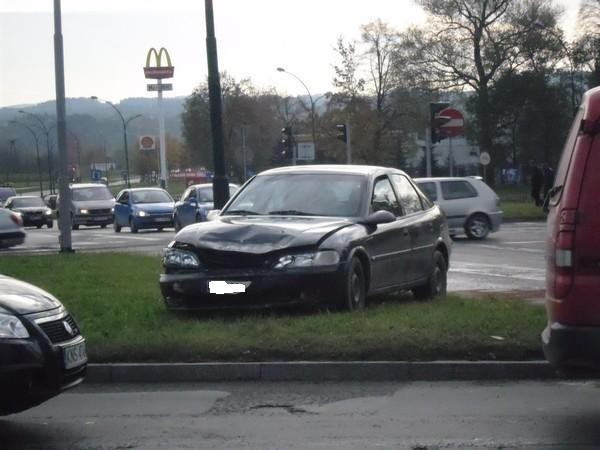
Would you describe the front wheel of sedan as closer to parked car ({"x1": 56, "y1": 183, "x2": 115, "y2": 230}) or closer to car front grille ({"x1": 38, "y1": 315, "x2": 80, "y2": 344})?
car front grille ({"x1": 38, "y1": 315, "x2": 80, "y2": 344})

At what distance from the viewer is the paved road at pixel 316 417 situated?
6.96m

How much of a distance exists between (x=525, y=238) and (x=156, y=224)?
1550 centimetres

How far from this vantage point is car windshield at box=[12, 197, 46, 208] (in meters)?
53.8

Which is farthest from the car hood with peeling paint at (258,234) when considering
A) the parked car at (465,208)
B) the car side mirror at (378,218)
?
the parked car at (465,208)

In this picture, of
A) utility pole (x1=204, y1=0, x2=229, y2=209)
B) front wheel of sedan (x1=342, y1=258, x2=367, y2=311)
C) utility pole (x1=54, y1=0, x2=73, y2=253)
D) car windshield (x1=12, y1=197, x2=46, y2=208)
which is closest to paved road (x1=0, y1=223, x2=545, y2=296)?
utility pole (x1=54, y1=0, x2=73, y2=253)

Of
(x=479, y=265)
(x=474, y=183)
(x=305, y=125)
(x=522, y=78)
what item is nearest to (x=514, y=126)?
(x=522, y=78)

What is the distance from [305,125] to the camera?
82.4 m

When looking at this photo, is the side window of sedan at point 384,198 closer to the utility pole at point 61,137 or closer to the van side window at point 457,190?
the utility pole at point 61,137

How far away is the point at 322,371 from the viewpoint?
9.26 meters

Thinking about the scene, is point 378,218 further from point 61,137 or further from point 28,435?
point 61,137

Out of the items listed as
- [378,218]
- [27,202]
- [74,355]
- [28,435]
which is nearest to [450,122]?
[378,218]

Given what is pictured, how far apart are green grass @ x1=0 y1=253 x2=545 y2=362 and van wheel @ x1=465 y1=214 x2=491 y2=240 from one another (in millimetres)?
17243

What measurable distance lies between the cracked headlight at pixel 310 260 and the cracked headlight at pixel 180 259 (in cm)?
82

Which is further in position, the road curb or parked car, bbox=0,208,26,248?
parked car, bbox=0,208,26,248
